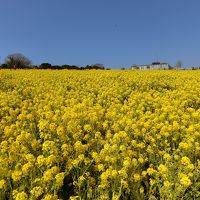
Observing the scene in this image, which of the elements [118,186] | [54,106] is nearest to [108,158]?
[118,186]

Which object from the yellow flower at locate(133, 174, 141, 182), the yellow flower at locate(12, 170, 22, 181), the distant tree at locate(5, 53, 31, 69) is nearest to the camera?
the yellow flower at locate(12, 170, 22, 181)

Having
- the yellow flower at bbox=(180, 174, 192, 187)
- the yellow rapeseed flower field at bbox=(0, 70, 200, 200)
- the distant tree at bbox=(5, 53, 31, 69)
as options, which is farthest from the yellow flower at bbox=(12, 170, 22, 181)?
the distant tree at bbox=(5, 53, 31, 69)

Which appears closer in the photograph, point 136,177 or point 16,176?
point 16,176

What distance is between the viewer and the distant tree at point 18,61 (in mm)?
46972

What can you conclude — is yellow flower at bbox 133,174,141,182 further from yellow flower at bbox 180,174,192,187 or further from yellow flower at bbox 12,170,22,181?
yellow flower at bbox 12,170,22,181

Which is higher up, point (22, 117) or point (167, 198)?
Answer: point (22, 117)

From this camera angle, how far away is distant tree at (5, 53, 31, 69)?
46972mm

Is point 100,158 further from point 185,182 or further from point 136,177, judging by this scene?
point 185,182

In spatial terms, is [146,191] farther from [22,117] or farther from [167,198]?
[22,117]

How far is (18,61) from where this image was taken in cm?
4847

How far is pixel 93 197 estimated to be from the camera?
4465 millimetres

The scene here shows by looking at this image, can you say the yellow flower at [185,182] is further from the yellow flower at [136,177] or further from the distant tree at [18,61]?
the distant tree at [18,61]

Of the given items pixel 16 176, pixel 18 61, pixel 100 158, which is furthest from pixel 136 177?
pixel 18 61

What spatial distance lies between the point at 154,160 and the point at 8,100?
597 cm
